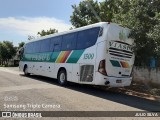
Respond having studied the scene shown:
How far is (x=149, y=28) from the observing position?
592 inches

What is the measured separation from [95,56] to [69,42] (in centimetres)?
314

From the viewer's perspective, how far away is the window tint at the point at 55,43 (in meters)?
17.0

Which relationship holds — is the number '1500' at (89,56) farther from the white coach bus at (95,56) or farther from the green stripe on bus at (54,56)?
the green stripe on bus at (54,56)

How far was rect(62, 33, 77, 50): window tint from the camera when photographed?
15.3 m

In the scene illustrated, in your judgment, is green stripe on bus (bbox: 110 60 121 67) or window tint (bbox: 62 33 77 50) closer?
green stripe on bus (bbox: 110 60 121 67)

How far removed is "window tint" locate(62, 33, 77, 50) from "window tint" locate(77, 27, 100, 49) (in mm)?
549

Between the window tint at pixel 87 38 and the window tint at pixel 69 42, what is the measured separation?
549 mm

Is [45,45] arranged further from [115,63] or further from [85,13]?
[85,13]

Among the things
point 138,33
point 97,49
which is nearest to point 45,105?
point 97,49

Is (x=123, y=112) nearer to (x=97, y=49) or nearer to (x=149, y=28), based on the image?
(x=97, y=49)

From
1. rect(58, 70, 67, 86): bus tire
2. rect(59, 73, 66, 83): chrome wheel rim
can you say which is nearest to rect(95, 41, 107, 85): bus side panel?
rect(58, 70, 67, 86): bus tire

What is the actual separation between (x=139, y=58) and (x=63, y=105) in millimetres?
7330

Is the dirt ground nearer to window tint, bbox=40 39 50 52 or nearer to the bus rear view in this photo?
the bus rear view

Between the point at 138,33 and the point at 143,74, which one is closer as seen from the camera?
the point at 138,33
